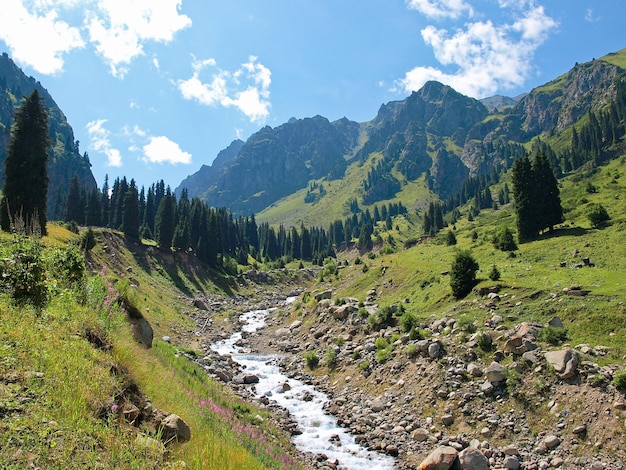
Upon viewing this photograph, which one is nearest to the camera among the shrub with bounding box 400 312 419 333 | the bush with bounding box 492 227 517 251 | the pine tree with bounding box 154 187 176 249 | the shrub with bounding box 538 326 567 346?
the shrub with bounding box 538 326 567 346

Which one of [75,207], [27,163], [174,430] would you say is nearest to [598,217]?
[174,430]

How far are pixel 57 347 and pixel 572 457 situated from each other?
651 inches

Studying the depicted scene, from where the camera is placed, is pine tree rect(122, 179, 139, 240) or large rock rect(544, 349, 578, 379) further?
pine tree rect(122, 179, 139, 240)

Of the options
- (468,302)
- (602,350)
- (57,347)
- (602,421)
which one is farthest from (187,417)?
(468,302)

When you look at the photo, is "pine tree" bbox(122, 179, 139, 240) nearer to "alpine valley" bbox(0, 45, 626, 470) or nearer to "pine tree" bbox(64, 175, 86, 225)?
"pine tree" bbox(64, 175, 86, 225)

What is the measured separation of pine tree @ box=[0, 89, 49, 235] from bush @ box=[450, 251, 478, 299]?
41.4 meters

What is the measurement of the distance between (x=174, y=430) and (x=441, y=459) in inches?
452

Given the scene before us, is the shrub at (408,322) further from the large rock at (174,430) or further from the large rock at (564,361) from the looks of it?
the large rock at (174,430)

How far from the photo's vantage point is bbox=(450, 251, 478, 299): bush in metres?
28.0

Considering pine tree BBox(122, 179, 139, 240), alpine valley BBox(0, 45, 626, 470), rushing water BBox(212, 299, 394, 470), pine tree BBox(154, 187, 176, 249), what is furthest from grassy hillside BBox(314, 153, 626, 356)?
pine tree BBox(122, 179, 139, 240)

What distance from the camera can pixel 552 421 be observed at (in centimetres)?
1478

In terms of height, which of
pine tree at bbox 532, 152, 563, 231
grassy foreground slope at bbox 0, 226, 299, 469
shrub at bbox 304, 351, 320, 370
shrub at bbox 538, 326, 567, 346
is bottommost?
shrub at bbox 304, 351, 320, 370

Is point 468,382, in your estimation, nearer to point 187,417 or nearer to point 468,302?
point 468,302

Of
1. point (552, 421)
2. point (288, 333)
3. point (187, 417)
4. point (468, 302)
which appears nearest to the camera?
point (187, 417)
